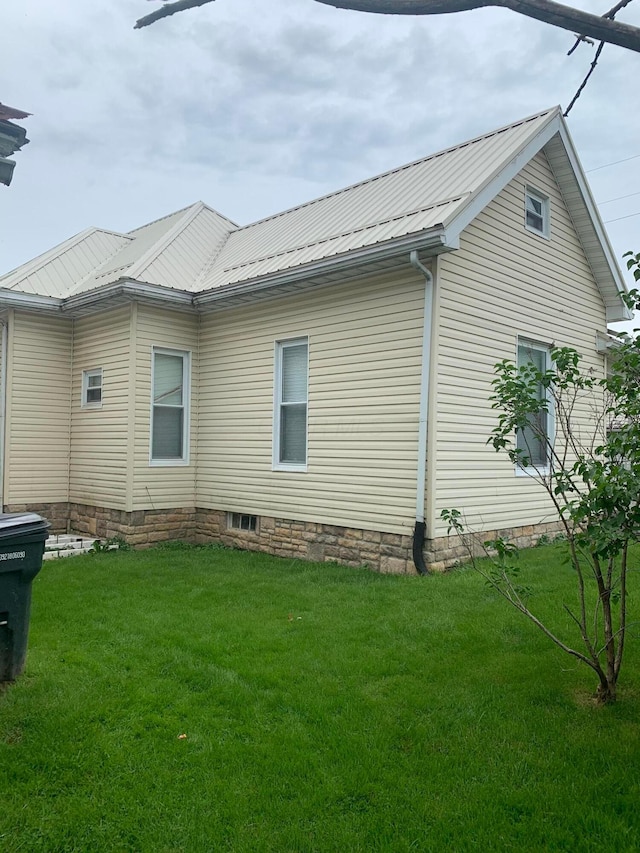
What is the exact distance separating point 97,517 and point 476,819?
8.81 meters

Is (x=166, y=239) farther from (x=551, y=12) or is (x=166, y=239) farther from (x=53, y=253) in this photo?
(x=551, y=12)

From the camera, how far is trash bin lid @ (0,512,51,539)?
3994mm

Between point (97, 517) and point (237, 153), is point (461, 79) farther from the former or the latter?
point (237, 153)

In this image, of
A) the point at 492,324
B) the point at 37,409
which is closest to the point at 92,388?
the point at 37,409

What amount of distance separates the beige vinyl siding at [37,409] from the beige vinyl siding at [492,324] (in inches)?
266

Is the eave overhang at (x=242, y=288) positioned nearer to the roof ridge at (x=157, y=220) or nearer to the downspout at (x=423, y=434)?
the downspout at (x=423, y=434)

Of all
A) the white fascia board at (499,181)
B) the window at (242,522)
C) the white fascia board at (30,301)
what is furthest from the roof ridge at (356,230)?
the window at (242,522)

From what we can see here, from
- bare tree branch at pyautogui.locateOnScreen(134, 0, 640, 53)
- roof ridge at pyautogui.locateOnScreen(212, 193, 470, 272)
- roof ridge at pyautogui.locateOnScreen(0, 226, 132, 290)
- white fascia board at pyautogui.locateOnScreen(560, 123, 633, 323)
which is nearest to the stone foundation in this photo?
roof ridge at pyautogui.locateOnScreen(212, 193, 470, 272)

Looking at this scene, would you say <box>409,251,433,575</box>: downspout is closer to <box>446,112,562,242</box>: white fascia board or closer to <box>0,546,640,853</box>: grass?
<box>446,112,562,242</box>: white fascia board

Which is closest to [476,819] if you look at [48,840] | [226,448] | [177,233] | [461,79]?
[48,840]

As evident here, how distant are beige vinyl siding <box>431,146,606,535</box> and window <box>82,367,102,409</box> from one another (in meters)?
5.87

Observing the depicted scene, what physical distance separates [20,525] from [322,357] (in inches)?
217

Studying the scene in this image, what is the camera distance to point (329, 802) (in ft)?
10.2

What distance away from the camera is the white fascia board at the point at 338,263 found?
7.31 metres
